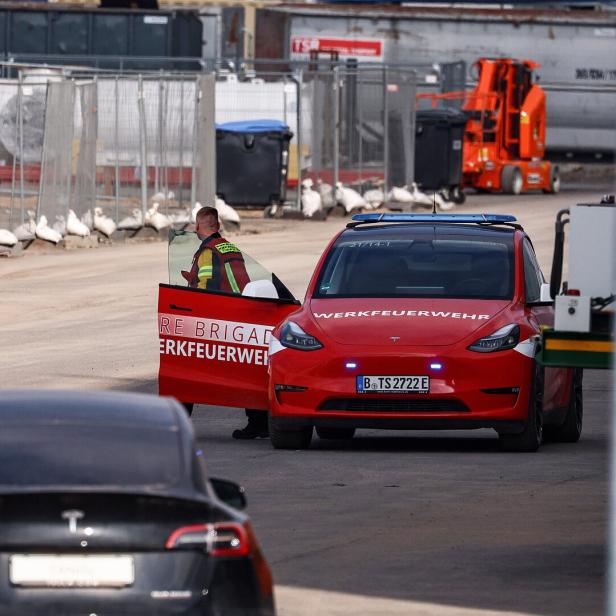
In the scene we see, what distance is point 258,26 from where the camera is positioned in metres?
52.1

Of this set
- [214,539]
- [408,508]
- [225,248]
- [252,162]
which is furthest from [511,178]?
[214,539]

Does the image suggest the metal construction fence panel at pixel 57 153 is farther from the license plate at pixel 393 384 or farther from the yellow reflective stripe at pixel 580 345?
the yellow reflective stripe at pixel 580 345

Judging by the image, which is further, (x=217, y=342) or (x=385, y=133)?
(x=385, y=133)

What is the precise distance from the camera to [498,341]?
12594 millimetres

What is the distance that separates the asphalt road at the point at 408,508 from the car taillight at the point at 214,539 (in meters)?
1.98

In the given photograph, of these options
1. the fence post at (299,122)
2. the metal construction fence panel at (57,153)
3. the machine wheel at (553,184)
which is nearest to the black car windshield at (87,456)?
the metal construction fence panel at (57,153)

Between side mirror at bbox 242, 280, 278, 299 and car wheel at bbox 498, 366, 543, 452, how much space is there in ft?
6.41

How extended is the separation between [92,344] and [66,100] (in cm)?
1075

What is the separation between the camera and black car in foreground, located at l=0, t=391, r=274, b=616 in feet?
19.0

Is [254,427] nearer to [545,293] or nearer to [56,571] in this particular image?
[545,293]

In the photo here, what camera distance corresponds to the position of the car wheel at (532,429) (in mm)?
12727

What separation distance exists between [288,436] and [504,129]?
34922mm

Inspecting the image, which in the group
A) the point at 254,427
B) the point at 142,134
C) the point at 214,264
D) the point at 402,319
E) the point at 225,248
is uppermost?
the point at 225,248

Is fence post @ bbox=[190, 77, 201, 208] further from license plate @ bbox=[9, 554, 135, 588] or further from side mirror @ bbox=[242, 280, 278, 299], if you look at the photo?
license plate @ bbox=[9, 554, 135, 588]
